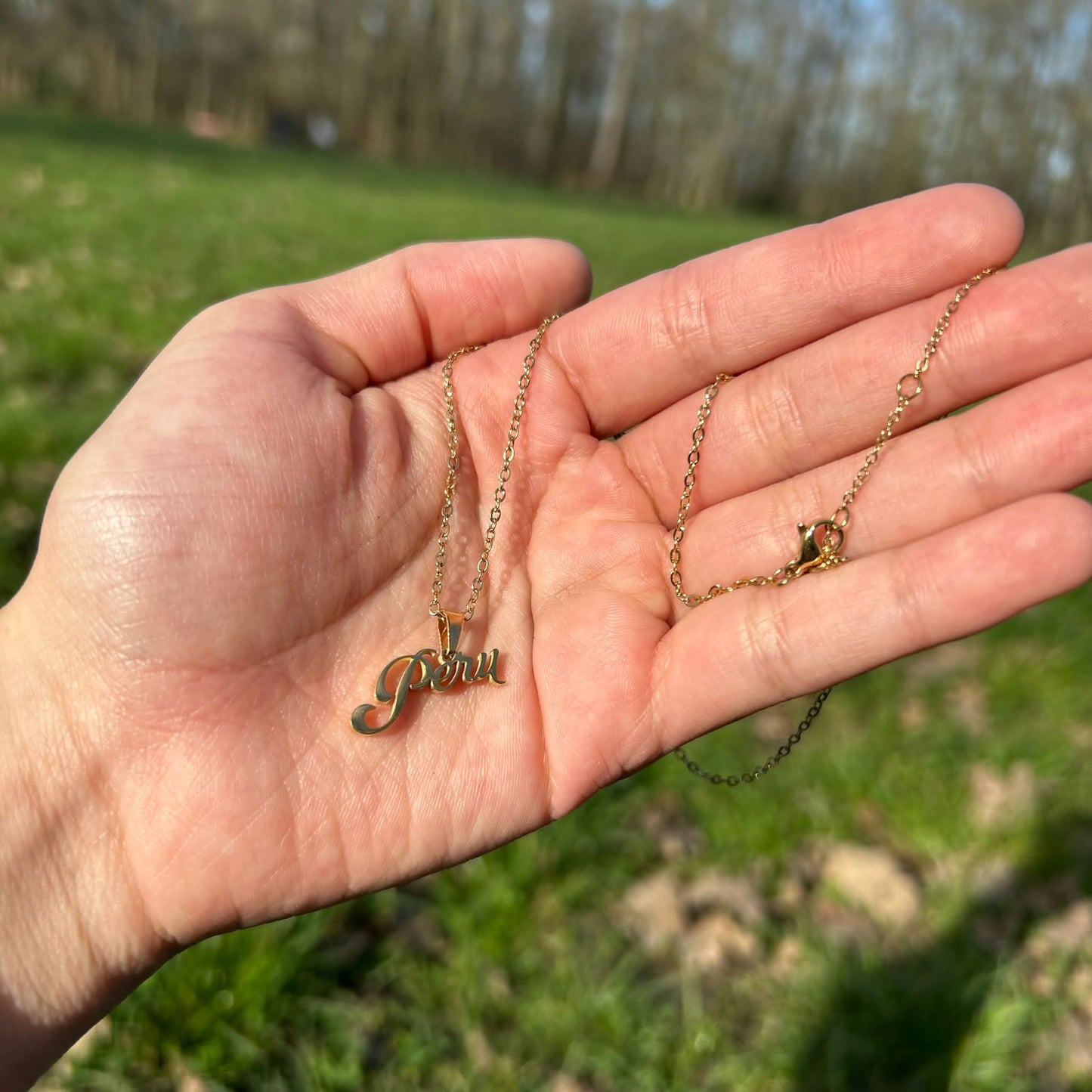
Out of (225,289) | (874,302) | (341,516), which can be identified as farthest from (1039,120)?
(341,516)

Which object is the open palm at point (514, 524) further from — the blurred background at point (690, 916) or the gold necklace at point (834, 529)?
the blurred background at point (690, 916)

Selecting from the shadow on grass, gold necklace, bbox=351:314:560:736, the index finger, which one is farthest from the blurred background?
gold necklace, bbox=351:314:560:736

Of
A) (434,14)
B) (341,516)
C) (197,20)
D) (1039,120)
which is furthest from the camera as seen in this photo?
(434,14)

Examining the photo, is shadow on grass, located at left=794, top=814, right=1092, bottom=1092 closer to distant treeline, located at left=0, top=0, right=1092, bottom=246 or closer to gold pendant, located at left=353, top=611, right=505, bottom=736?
gold pendant, located at left=353, top=611, right=505, bottom=736

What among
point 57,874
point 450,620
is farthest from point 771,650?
point 57,874

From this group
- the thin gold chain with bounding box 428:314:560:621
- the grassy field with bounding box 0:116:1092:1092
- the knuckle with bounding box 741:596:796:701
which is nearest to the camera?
the knuckle with bounding box 741:596:796:701

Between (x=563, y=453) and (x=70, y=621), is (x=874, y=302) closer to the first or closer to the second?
(x=563, y=453)

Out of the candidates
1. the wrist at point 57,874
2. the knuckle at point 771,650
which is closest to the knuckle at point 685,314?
the knuckle at point 771,650
